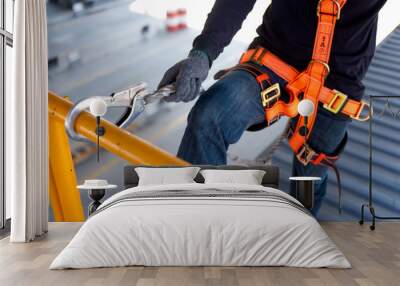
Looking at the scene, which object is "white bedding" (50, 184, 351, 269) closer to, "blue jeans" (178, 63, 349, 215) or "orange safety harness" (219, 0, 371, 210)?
"blue jeans" (178, 63, 349, 215)

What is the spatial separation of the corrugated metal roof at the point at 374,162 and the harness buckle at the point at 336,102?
239 mm

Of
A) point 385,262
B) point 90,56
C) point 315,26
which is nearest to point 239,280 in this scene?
point 385,262

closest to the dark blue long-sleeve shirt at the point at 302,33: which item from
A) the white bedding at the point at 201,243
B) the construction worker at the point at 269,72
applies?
the construction worker at the point at 269,72

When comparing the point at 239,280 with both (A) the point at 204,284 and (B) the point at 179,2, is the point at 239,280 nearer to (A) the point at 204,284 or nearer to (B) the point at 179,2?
(A) the point at 204,284

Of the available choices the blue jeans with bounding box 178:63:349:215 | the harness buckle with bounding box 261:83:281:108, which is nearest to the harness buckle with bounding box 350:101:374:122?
the blue jeans with bounding box 178:63:349:215

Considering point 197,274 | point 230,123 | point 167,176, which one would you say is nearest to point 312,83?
point 230,123

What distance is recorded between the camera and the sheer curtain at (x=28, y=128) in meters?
4.37

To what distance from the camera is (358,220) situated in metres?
5.45

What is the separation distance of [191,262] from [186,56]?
2.68 meters

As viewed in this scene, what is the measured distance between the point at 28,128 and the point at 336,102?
8.94 ft

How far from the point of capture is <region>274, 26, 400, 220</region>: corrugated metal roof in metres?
5.40

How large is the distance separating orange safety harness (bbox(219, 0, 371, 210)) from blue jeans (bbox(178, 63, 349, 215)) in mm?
53

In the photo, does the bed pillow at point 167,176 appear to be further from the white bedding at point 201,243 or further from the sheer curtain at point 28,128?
the white bedding at point 201,243

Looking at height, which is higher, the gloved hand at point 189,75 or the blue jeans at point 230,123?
the gloved hand at point 189,75
